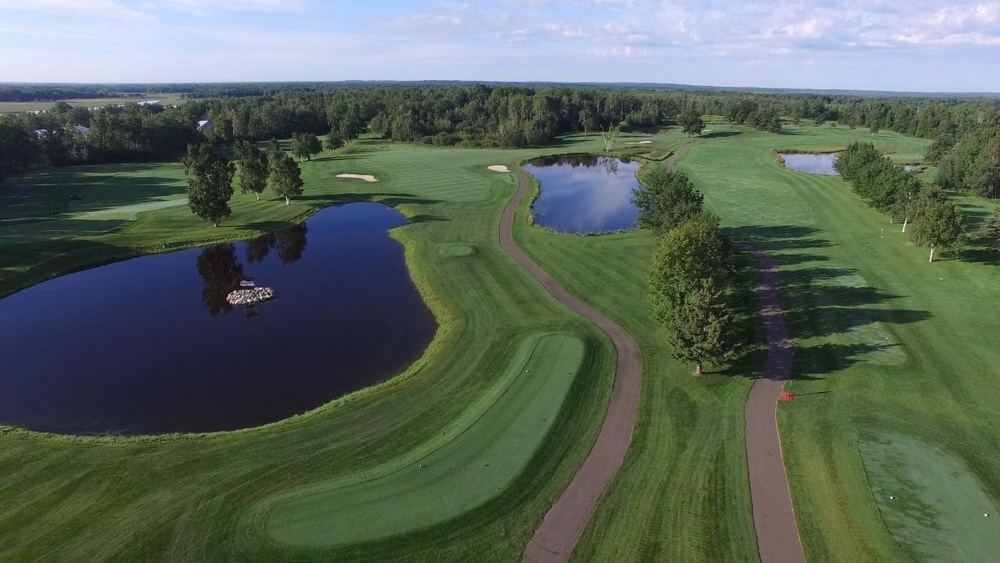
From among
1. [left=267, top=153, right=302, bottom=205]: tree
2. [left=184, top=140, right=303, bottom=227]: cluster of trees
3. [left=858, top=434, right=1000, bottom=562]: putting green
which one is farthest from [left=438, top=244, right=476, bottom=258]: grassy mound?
[left=858, top=434, right=1000, bottom=562]: putting green

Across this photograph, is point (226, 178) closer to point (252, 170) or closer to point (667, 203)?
point (252, 170)

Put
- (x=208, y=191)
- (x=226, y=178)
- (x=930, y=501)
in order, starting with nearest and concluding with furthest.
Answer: (x=930, y=501)
(x=208, y=191)
(x=226, y=178)

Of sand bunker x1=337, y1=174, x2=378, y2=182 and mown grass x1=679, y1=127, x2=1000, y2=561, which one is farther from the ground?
sand bunker x1=337, y1=174, x2=378, y2=182

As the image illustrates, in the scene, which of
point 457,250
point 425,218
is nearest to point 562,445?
point 457,250

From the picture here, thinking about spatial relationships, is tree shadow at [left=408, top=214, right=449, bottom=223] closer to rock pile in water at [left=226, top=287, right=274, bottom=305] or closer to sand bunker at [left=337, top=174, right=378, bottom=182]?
rock pile in water at [left=226, top=287, right=274, bottom=305]

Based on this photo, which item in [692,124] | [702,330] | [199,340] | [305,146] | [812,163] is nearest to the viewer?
[702,330]

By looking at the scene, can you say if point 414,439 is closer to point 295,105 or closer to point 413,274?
point 413,274

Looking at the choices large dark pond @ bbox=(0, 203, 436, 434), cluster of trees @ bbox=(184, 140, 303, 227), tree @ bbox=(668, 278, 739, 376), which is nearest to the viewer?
large dark pond @ bbox=(0, 203, 436, 434)
